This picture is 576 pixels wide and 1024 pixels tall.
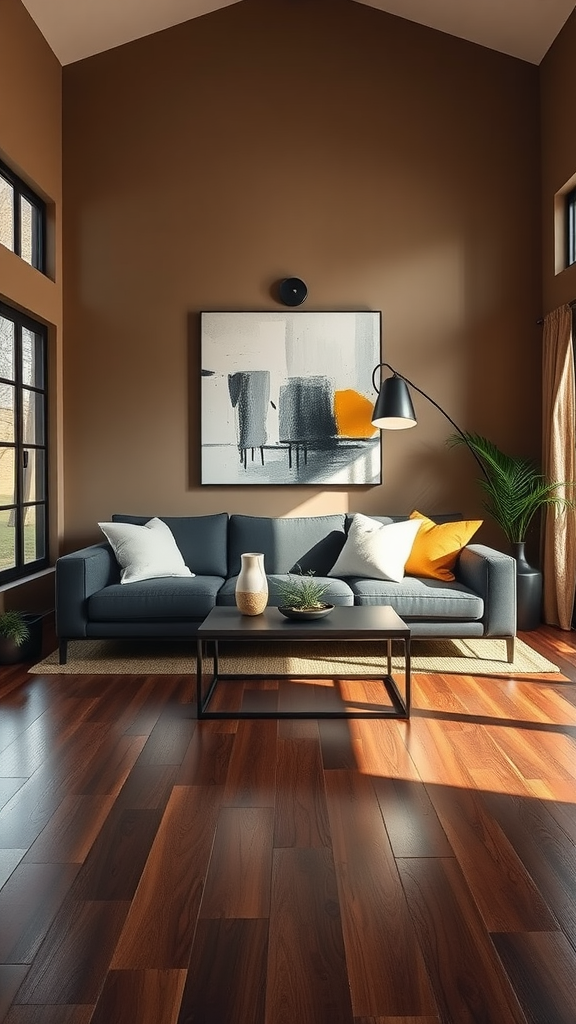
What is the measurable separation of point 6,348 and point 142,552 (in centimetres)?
150

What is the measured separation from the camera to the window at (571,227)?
497cm

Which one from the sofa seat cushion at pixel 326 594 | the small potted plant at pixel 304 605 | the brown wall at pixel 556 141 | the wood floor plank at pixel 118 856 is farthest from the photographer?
the brown wall at pixel 556 141

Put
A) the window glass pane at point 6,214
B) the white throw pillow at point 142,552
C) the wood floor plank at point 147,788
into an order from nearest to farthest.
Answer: the wood floor plank at point 147,788 → the white throw pillow at point 142,552 → the window glass pane at point 6,214

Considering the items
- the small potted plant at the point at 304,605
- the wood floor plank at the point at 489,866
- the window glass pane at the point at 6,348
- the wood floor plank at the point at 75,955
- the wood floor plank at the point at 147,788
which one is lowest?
the wood floor plank at the point at 75,955

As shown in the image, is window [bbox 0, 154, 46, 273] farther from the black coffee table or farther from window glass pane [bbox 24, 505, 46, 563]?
the black coffee table

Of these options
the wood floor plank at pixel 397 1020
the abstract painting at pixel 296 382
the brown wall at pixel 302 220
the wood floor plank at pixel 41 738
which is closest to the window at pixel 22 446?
the brown wall at pixel 302 220

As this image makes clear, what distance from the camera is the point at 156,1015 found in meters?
1.38

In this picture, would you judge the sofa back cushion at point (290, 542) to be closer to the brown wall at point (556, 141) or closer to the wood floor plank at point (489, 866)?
the brown wall at point (556, 141)

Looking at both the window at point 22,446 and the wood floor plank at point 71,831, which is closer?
the wood floor plank at point 71,831

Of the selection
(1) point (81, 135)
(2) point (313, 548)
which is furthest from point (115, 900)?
(1) point (81, 135)

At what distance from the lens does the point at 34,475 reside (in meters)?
A: 5.05

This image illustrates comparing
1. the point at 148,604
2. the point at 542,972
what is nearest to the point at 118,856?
the point at 542,972

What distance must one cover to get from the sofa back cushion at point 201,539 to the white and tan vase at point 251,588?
135cm

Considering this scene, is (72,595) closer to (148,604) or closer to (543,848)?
(148,604)
